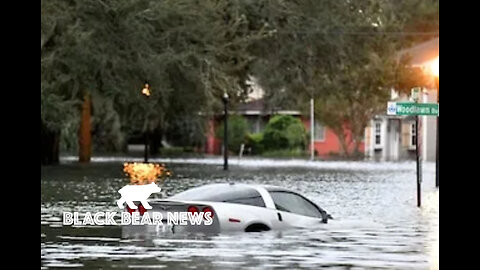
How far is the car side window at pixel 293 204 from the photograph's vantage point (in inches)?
784

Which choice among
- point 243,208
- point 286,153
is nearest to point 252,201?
point 243,208

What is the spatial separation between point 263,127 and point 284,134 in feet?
19.6

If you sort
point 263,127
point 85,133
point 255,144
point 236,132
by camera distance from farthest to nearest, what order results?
point 263,127, point 255,144, point 236,132, point 85,133

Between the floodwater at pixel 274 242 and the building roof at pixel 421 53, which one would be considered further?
the building roof at pixel 421 53

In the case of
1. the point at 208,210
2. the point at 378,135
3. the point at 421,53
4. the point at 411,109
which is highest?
the point at 421,53

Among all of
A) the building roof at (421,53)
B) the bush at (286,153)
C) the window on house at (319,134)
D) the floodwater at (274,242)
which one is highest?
the building roof at (421,53)

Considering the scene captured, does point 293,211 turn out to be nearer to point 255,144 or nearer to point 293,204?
point 293,204

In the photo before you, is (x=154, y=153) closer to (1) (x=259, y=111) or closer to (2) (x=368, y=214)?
(1) (x=259, y=111)

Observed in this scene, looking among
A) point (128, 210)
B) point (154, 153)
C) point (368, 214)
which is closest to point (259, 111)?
point (154, 153)

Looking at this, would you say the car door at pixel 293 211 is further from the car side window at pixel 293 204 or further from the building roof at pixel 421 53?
the building roof at pixel 421 53

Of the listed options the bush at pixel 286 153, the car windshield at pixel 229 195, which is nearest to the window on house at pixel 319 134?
the bush at pixel 286 153

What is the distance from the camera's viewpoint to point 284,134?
84750 millimetres

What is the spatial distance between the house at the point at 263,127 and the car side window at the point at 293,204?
208 ft
